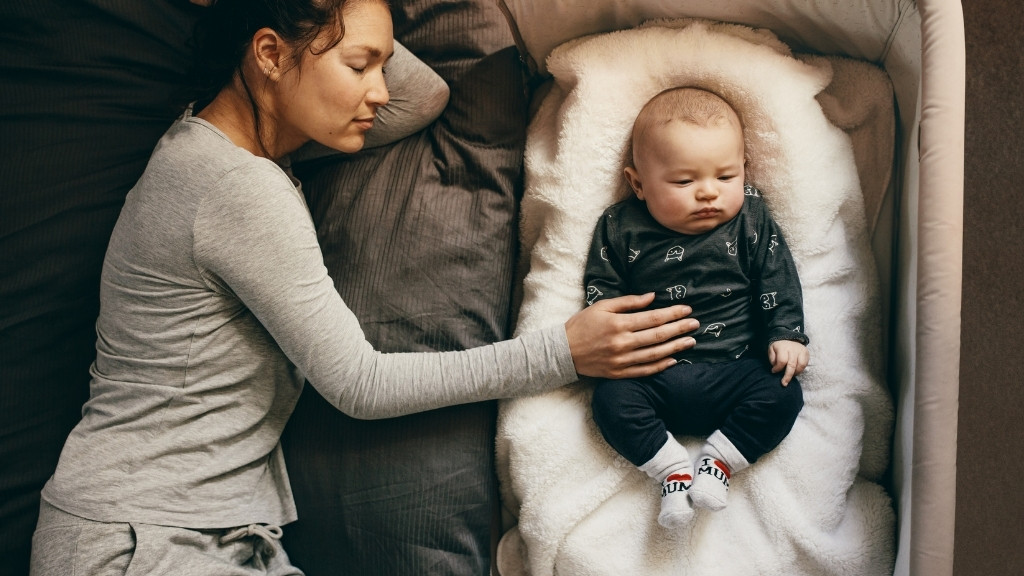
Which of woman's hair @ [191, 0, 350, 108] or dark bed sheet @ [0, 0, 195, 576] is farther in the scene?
dark bed sheet @ [0, 0, 195, 576]

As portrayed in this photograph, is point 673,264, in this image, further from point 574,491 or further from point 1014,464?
point 1014,464

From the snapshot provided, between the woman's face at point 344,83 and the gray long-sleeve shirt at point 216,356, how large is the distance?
0.31 ft

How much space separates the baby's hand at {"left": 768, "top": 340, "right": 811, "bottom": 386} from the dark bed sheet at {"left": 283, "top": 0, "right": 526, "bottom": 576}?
405mm

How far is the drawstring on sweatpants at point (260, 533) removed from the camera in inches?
41.6

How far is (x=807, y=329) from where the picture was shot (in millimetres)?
1132

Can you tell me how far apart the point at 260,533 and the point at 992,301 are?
1.32 meters

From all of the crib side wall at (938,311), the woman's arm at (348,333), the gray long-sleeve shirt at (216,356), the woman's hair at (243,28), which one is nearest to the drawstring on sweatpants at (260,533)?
the gray long-sleeve shirt at (216,356)

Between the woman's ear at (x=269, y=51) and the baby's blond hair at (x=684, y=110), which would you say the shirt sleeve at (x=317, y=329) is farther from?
the baby's blond hair at (x=684, y=110)

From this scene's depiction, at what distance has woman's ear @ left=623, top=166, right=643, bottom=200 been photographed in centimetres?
119

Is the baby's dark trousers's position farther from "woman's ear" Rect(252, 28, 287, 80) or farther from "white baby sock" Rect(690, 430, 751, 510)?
"woman's ear" Rect(252, 28, 287, 80)

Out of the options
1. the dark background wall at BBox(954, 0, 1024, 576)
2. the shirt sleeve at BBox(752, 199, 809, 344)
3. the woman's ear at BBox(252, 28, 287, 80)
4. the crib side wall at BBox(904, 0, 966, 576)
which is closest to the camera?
the crib side wall at BBox(904, 0, 966, 576)

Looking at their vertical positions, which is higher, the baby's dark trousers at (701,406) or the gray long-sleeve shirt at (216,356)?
the gray long-sleeve shirt at (216,356)

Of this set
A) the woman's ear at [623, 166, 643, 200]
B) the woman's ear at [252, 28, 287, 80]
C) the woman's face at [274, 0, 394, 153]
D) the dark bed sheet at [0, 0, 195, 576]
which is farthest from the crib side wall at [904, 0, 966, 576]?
the dark bed sheet at [0, 0, 195, 576]

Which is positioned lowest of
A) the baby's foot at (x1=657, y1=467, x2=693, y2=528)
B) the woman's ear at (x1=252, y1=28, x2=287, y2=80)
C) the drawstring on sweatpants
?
the drawstring on sweatpants
